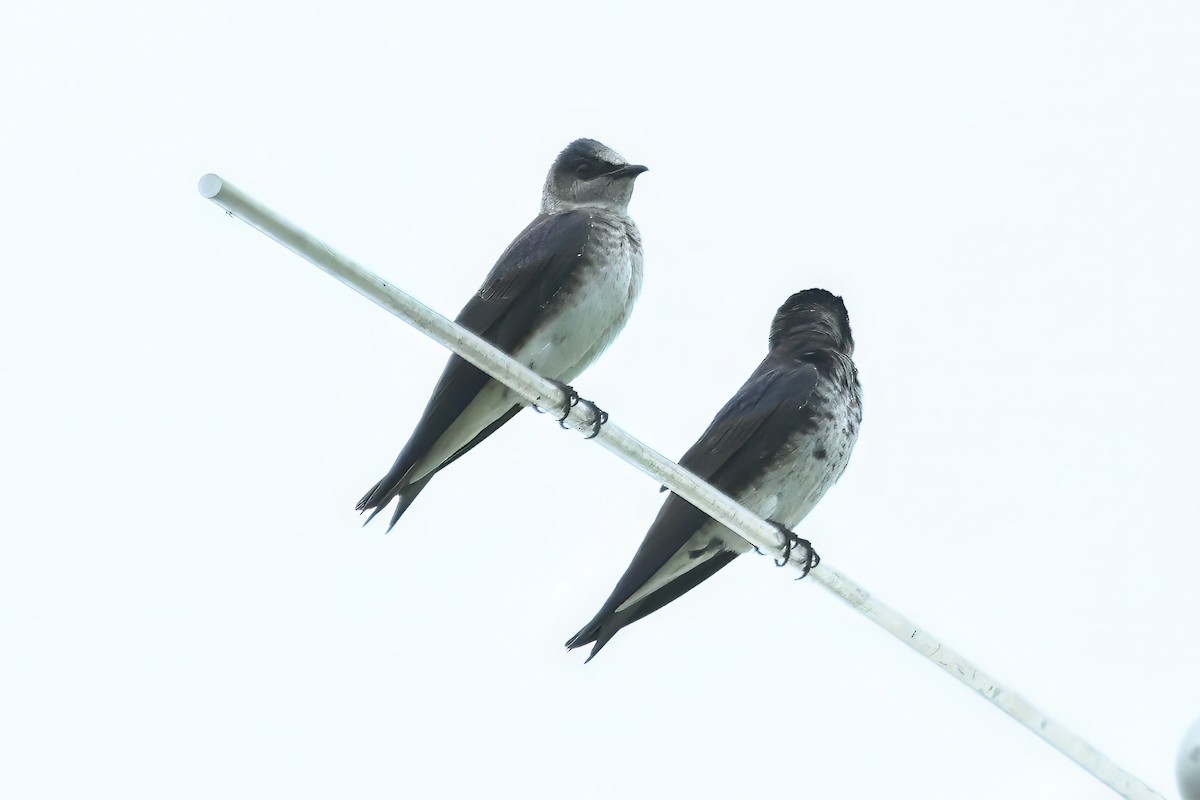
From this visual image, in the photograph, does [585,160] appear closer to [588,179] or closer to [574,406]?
[588,179]

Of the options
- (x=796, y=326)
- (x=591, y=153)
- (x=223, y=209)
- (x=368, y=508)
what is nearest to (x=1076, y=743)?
(x=223, y=209)

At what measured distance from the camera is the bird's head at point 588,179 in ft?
28.4

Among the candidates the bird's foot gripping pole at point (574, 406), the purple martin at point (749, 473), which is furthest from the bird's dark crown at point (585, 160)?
the bird's foot gripping pole at point (574, 406)

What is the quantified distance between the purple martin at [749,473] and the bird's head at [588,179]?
1.23 metres

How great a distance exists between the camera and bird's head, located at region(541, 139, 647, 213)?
8.66 metres

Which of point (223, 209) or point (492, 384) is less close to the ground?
point (492, 384)

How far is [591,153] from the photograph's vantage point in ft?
29.3

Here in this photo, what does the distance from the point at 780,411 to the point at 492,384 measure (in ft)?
3.99

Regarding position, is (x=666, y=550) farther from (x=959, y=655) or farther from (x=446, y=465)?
(x=959, y=655)

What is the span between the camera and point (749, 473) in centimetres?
762

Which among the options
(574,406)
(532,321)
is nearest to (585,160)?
(532,321)

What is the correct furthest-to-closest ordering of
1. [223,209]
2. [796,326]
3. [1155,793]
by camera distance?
1. [796,326]
2. [1155,793]
3. [223,209]

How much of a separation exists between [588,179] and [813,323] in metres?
1.28

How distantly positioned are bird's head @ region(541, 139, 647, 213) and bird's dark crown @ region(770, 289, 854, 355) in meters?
0.93
